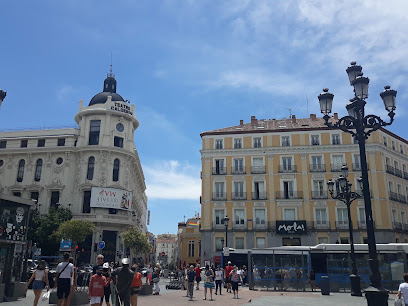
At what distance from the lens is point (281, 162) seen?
43688 millimetres

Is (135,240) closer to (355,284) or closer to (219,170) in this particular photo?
(219,170)

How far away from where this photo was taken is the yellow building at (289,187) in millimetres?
40969

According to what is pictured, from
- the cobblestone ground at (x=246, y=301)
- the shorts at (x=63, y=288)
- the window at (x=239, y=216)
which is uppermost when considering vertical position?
the window at (x=239, y=216)

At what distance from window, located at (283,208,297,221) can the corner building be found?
720 inches

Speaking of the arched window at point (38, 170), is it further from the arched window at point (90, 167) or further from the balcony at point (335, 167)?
the balcony at point (335, 167)

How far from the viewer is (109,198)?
44188mm

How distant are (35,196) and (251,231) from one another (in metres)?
26.6

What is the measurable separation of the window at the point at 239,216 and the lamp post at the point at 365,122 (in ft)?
101

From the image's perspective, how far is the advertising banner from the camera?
43.6 m

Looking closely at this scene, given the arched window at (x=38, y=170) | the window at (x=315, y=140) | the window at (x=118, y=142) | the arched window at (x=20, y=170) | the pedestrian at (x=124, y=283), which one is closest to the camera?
the pedestrian at (x=124, y=283)

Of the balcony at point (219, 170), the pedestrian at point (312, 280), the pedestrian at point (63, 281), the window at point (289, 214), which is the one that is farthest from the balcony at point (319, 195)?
the pedestrian at point (63, 281)

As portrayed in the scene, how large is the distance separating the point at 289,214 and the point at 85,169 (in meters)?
24.6

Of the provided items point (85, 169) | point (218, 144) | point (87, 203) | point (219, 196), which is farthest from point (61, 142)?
point (219, 196)

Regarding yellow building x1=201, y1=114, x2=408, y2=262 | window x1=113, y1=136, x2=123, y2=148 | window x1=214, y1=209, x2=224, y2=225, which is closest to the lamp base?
yellow building x1=201, y1=114, x2=408, y2=262
